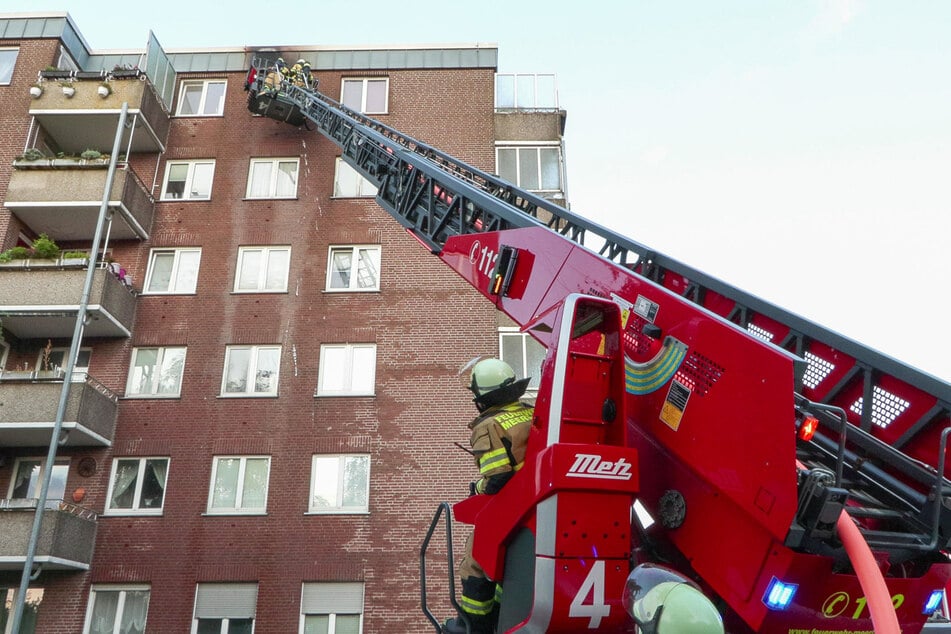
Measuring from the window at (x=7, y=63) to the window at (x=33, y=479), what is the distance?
10581 millimetres

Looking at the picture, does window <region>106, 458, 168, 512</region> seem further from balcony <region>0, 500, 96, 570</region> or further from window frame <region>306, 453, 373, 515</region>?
window frame <region>306, 453, 373, 515</region>

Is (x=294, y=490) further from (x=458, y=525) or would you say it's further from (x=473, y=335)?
(x=473, y=335)

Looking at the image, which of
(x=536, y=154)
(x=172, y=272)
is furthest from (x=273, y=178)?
(x=536, y=154)

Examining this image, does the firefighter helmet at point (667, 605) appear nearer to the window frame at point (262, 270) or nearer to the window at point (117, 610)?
the window at point (117, 610)

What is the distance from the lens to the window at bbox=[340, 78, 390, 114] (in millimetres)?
19516

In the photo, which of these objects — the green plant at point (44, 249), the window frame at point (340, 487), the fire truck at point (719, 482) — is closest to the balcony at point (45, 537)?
the window frame at point (340, 487)

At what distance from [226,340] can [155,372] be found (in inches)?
71.2

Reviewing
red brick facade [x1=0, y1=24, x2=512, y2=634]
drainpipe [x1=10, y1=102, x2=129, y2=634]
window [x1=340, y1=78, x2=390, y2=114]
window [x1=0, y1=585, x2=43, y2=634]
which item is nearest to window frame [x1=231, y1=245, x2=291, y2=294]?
red brick facade [x1=0, y1=24, x2=512, y2=634]

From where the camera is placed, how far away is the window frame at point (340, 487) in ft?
48.8

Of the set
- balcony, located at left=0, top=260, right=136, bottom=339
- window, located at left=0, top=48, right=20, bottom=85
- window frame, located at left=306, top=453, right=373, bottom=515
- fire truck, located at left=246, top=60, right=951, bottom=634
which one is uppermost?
window, located at left=0, top=48, right=20, bottom=85

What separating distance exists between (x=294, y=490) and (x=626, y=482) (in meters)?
12.8

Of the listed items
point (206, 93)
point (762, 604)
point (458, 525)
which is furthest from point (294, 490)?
point (762, 604)

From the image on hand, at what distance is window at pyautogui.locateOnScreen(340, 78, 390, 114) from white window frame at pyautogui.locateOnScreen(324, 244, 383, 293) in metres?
4.26

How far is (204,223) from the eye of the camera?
710 inches
